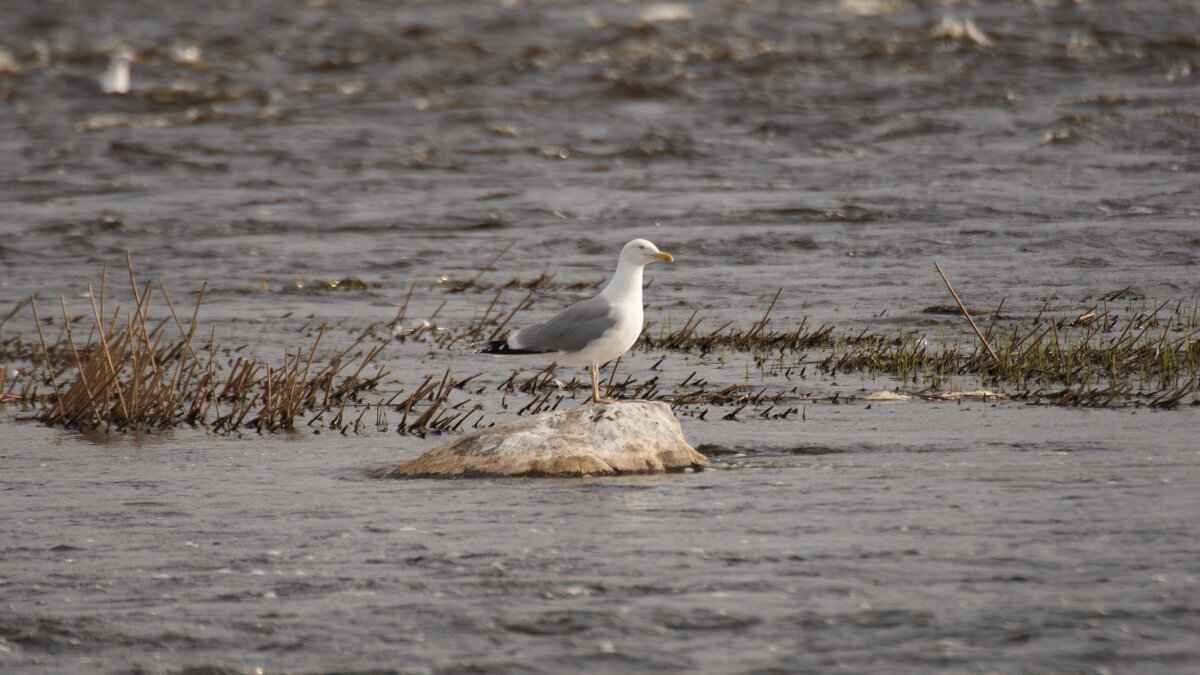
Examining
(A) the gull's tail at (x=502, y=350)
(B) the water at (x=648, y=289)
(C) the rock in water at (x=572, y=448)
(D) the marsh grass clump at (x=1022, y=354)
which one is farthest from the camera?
(D) the marsh grass clump at (x=1022, y=354)

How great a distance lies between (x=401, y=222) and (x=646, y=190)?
14.9ft

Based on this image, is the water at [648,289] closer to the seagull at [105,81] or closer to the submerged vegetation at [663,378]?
the submerged vegetation at [663,378]

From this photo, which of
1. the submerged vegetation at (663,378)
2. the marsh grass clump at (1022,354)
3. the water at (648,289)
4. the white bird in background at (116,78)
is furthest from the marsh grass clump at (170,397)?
the white bird in background at (116,78)

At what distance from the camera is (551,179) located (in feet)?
85.5

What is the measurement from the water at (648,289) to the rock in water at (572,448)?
0.21m

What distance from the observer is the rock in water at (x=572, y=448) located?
7918 mm

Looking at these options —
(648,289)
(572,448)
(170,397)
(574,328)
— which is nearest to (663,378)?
(574,328)

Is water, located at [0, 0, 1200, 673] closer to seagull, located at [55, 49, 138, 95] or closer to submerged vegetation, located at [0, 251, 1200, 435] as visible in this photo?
submerged vegetation, located at [0, 251, 1200, 435]

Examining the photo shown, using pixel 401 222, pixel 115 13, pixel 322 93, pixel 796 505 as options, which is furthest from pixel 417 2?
pixel 796 505

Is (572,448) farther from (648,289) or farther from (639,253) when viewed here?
(648,289)

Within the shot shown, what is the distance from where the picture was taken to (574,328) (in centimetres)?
885

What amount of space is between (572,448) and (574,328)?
1126mm

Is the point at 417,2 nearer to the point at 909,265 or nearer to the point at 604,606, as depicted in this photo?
the point at 909,265

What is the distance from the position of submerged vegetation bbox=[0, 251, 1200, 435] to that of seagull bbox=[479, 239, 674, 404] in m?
0.74
